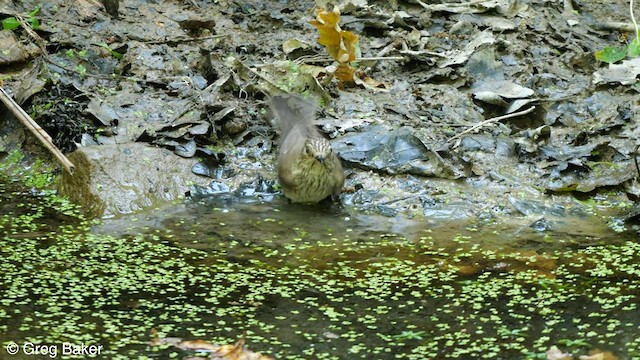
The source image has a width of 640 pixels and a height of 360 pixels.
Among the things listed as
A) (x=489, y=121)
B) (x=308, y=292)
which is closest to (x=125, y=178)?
(x=308, y=292)

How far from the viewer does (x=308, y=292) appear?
4918 mm

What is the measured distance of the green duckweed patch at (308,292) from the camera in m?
4.27

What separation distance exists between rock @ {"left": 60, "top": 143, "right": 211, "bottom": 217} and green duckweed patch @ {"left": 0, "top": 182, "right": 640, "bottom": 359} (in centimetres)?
27

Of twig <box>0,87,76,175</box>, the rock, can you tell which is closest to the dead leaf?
the rock

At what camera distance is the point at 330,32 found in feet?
24.8

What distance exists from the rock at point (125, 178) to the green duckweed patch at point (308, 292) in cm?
27

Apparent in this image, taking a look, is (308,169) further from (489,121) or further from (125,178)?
(489,121)

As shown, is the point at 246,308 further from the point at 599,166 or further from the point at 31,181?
the point at 599,166

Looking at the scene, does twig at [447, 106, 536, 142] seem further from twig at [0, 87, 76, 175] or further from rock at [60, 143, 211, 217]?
twig at [0, 87, 76, 175]

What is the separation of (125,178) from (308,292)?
2.20m

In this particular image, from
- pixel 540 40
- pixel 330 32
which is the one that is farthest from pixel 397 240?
pixel 540 40

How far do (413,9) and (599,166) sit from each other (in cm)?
297

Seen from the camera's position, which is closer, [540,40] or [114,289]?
[114,289]

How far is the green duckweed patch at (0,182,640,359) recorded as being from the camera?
4.27 meters
